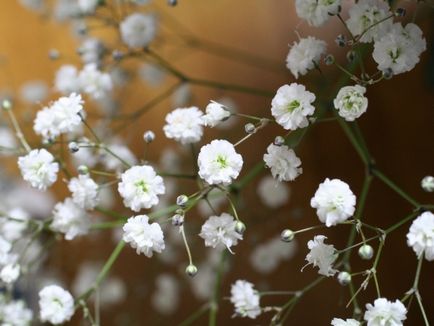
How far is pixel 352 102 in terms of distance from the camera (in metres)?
0.42

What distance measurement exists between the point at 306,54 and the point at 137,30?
0.71ft

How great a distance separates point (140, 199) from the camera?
451 millimetres

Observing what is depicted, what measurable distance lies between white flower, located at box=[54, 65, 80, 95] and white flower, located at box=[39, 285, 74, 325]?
0.64ft

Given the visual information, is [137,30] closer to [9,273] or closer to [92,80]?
[92,80]

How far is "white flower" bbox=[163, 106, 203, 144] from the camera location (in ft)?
1.58

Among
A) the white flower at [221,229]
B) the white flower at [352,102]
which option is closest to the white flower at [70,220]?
the white flower at [221,229]

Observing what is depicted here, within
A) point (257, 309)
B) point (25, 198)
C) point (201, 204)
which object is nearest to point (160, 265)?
point (201, 204)

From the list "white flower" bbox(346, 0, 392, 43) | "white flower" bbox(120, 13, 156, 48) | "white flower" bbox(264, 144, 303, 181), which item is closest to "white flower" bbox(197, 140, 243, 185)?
"white flower" bbox(264, 144, 303, 181)

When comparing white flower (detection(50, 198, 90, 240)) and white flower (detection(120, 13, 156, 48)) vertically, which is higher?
white flower (detection(120, 13, 156, 48))

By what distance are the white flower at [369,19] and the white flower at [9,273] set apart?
0.34 meters

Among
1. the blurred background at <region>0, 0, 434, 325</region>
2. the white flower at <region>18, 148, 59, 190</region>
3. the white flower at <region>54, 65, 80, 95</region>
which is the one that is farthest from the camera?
the blurred background at <region>0, 0, 434, 325</region>

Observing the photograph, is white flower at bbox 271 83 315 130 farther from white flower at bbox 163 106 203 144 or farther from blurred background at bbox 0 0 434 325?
blurred background at bbox 0 0 434 325

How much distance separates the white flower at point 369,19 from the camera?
1.41ft

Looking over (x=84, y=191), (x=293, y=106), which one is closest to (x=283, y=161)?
(x=293, y=106)
